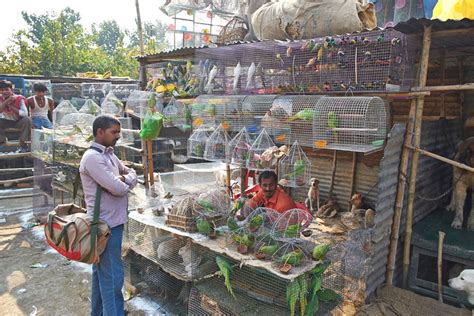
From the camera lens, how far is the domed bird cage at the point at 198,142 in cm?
551

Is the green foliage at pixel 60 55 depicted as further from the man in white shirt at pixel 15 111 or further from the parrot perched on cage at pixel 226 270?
the parrot perched on cage at pixel 226 270

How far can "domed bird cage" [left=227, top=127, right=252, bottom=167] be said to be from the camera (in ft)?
16.2

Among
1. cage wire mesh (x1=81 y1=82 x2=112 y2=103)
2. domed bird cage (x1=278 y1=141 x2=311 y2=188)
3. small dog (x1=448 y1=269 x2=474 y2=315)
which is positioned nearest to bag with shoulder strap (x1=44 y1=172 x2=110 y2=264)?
domed bird cage (x1=278 y1=141 x2=311 y2=188)

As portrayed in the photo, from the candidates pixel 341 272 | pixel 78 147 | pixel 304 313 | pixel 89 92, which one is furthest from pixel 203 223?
pixel 89 92

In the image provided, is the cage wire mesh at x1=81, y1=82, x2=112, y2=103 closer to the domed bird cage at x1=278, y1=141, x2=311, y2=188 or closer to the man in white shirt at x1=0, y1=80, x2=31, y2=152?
the man in white shirt at x1=0, y1=80, x2=31, y2=152

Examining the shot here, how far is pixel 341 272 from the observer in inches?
172

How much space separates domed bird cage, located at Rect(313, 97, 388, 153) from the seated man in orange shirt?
2.95 ft

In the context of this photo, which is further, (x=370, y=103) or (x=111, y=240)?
(x=370, y=103)

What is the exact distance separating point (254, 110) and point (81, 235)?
9.99 feet

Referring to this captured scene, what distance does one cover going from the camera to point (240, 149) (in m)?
4.96

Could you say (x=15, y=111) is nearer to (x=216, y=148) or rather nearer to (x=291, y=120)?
(x=216, y=148)

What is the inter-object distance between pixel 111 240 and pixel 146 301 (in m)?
1.67

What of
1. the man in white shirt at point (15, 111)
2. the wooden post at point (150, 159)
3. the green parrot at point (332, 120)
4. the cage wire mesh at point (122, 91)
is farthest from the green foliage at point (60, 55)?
the green parrot at point (332, 120)

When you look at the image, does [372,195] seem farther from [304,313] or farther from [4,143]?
[4,143]
